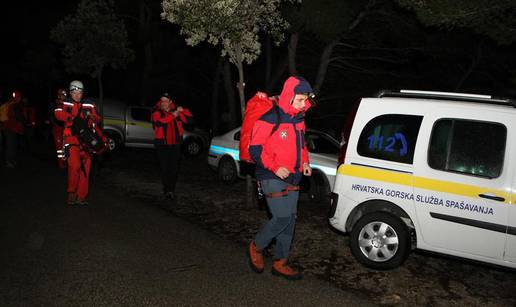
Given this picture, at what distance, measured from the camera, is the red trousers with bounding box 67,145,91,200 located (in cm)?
729

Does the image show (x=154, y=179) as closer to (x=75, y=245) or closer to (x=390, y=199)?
(x=75, y=245)

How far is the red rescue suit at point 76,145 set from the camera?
284 inches

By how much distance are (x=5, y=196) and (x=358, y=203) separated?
244 inches

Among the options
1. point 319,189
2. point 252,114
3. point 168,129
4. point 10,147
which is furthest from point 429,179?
point 10,147

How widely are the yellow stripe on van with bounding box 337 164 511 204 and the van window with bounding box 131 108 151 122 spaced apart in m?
12.2

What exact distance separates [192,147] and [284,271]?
39.9 ft

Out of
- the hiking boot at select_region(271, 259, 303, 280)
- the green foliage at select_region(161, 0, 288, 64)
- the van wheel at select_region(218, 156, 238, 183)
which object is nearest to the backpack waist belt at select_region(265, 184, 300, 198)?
the hiking boot at select_region(271, 259, 303, 280)

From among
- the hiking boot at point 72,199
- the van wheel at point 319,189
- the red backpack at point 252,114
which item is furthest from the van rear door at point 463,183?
the hiking boot at point 72,199

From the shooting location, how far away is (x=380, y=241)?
504cm

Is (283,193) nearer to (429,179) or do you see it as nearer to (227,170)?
(429,179)

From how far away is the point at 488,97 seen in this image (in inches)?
191

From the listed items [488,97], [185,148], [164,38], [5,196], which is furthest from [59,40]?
[488,97]

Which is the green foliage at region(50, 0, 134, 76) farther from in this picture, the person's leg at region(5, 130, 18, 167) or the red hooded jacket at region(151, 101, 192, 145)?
the red hooded jacket at region(151, 101, 192, 145)

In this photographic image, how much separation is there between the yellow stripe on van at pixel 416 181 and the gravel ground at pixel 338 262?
775 millimetres
